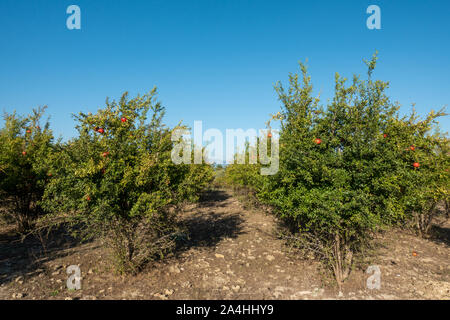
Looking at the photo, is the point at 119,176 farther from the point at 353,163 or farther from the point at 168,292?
the point at 353,163

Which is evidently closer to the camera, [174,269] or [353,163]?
[353,163]

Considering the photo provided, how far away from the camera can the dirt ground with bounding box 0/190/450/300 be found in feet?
19.7

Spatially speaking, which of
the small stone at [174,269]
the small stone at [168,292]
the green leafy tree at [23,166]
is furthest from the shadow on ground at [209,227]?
the green leafy tree at [23,166]

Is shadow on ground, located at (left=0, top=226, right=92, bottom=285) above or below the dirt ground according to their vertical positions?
above

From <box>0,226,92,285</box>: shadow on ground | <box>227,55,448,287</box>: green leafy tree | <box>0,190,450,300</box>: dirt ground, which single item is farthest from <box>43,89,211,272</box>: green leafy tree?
<box>227,55,448,287</box>: green leafy tree

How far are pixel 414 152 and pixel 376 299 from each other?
144 inches

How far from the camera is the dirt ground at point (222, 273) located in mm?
6000

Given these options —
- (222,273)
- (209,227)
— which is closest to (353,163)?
(222,273)

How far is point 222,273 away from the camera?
23.8 ft

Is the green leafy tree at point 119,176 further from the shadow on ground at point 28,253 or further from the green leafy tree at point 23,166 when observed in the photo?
the green leafy tree at point 23,166

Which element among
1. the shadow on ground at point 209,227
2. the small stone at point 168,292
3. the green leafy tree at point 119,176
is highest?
the green leafy tree at point 119,176

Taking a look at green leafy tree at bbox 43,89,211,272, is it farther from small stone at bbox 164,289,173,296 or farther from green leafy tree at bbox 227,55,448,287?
green leafy tree at bbox 227,55,448,287
